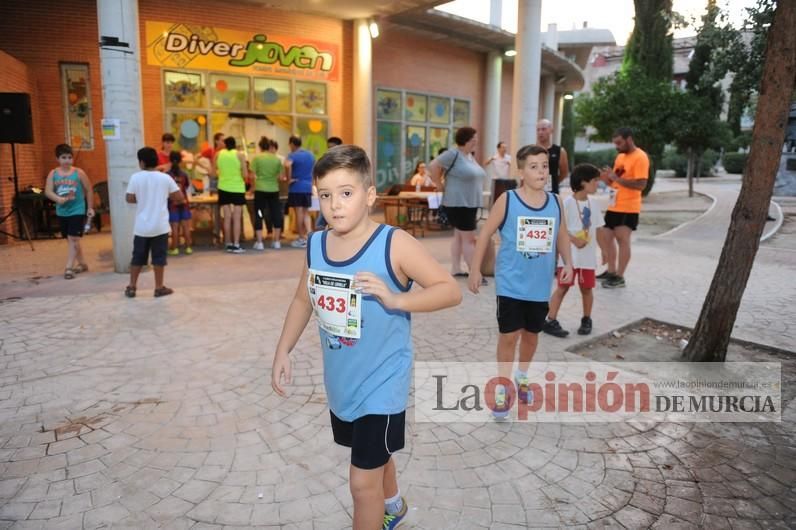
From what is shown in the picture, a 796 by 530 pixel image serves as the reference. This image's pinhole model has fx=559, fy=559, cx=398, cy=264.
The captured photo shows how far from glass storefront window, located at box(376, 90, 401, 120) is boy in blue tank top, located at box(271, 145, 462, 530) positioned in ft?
48.3

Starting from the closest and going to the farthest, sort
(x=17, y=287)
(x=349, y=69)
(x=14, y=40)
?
1. (x=17, y=287)
2. (x=14, y=40)
3. (x=349, y=69)

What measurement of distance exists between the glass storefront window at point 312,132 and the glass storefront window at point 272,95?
55cm

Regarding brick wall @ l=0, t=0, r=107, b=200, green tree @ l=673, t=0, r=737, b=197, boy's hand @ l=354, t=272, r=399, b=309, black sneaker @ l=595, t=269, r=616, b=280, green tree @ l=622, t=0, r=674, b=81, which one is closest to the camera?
boy's hand @ l=354, t=272, r=399, b=309

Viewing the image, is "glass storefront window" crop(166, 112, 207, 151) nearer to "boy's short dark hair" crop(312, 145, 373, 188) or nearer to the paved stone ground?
the paved stone ground

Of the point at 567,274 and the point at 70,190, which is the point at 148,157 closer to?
the point at 70,190

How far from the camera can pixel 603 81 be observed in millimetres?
21266

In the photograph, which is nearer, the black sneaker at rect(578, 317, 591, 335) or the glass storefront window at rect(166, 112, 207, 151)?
the black sneaker at rect(578, 317, 591, 335)

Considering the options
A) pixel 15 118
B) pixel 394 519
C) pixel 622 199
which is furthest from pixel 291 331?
pixel 15 118

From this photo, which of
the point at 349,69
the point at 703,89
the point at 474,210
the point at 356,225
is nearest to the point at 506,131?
the point at 703,89

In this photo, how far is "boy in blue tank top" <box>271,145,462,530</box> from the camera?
215 centimetres

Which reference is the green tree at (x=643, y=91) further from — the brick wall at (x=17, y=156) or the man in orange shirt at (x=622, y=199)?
the brick wall at (x=17, y=156)

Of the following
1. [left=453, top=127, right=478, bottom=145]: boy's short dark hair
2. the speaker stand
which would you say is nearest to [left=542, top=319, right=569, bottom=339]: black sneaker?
[left=453, top=127, right=478, bottom=145]: boy's short dark hair

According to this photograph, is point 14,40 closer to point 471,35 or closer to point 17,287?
point 17,287

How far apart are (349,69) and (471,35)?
14.1 feet
